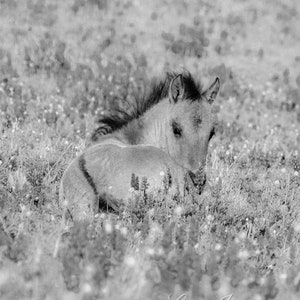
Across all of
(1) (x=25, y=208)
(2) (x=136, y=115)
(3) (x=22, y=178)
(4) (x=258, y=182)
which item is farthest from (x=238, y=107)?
(1) (x=25, y=208)

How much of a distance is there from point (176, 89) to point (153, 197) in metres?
2.13

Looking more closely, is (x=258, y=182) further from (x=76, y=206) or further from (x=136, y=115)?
(x=76, y=206)

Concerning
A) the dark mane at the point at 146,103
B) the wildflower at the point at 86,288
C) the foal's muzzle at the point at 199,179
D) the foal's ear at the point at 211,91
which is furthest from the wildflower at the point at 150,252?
the foal's ear at the point at 211,91

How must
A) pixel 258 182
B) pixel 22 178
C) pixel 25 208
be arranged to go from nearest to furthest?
pixel 25 208, pixel 22 178, pixel 258 182

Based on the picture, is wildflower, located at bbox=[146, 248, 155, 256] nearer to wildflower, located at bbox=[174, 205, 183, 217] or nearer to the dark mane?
wildflower, located at bbox=[174, 205, 183, 217]

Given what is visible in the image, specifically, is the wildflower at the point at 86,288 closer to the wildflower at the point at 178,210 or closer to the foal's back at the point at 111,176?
the foal's back at the point at 111,176

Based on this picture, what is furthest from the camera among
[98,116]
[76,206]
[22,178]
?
[98,116]

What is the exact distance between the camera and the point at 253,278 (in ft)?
16.5

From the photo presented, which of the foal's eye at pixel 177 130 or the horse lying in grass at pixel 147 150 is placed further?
the foal's eye at pixel 177 130

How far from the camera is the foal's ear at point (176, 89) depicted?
26.4ft

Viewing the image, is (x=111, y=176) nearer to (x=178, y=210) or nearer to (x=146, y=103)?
(x=178, y=210)

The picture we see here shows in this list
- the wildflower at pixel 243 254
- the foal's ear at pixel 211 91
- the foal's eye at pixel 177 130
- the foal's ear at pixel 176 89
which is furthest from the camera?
the foal's ear at pixel 211 91

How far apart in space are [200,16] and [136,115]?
42.6 feet

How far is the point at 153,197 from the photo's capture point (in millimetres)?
6520
